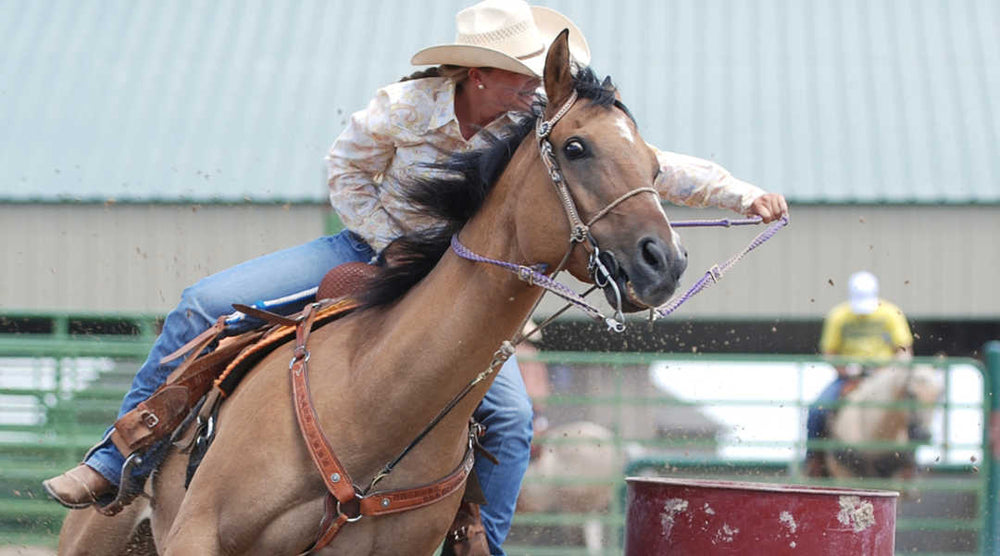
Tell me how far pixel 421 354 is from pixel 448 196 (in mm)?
460

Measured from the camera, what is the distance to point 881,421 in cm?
848

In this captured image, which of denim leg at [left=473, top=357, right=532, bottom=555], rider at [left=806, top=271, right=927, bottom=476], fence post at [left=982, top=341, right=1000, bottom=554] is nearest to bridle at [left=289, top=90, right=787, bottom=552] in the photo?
denim leg at [left=473, top=357, right=532, bottom=555]

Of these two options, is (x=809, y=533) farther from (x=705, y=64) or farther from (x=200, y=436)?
(x=705, y=64)

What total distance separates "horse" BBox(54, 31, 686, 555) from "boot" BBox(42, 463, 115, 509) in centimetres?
66

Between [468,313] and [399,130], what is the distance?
898 millimetres

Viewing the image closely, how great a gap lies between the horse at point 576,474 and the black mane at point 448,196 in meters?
4.52

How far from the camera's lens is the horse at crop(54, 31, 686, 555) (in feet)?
11.2

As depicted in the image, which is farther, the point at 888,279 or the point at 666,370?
the point at 888,279

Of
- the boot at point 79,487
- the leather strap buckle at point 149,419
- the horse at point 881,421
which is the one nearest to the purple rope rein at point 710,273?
the leather strap buckle at point 149,419

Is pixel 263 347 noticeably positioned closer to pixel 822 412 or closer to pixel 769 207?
pixel 769 207

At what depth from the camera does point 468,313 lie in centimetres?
359

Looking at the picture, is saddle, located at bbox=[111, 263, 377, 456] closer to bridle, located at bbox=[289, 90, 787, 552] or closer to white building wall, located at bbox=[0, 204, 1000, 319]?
bridle, located at bbox=[289, 90, 787, 552]

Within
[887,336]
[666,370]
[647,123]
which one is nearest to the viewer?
[666,370]

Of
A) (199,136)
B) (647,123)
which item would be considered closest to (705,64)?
(647,123)
